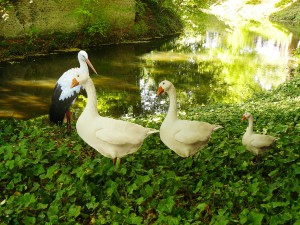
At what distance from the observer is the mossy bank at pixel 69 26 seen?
22375 mm

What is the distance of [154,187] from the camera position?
4113mm

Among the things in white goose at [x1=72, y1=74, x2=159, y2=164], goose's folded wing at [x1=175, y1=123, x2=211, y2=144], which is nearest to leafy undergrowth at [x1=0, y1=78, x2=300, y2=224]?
white goose at [x1=72, y1=74, x2=159, y2=164]

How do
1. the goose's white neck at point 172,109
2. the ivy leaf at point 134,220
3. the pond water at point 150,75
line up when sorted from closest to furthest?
the ivy leaf at point 134,220, the goose's white neck at point 172,109, the pond water at point 150,75

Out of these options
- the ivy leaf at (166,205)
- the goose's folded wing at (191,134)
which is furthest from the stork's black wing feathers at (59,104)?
the ivy leaf at (166,205)

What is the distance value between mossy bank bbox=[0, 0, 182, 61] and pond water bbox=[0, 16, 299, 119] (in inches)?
56.3

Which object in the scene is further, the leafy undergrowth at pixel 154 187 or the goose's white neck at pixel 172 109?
the goose's white neck at pixel 172 109

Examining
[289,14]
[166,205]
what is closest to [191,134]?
[166,205]

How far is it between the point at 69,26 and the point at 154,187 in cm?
2390

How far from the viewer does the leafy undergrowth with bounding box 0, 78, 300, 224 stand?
3.65 metres

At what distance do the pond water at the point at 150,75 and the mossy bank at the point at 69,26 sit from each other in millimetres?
1429

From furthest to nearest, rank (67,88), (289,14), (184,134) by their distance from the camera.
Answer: (289,14) → (67,88) → (184,134)

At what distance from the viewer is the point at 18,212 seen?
3695 millimetres

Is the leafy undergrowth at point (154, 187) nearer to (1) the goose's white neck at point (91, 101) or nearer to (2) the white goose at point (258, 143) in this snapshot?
(2) the white goose at point (258, 143)

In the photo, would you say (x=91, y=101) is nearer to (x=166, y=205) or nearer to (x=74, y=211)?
(x=74, y=211)
